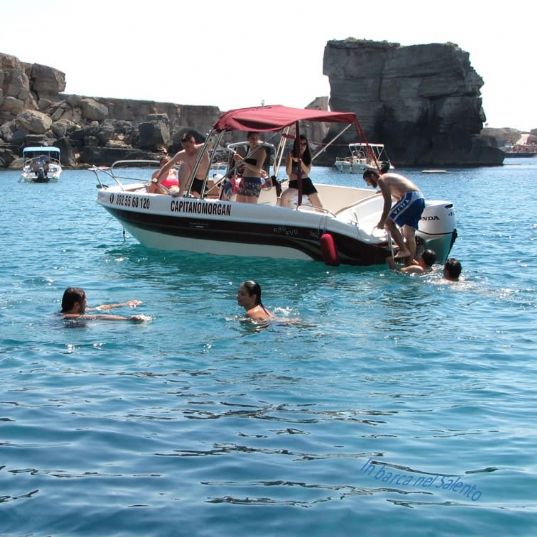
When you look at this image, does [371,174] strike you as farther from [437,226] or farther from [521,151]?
[521,151]

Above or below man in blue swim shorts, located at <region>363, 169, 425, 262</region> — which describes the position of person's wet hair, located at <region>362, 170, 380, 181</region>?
above

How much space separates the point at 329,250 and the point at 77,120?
86962 mm

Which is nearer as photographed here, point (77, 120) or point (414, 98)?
point (414, 98)

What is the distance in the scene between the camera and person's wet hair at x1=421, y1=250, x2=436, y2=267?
558 inches

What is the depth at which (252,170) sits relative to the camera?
1569cm

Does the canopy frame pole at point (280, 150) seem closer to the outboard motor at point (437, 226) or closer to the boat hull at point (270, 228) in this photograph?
the boat hull at point (270, 228)

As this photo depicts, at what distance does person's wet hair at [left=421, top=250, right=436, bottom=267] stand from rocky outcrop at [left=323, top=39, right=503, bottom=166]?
79619mm

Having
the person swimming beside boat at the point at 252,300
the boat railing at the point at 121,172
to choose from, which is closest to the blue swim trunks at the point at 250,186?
the boat railing at the point at 121,172

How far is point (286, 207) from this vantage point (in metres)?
15.4

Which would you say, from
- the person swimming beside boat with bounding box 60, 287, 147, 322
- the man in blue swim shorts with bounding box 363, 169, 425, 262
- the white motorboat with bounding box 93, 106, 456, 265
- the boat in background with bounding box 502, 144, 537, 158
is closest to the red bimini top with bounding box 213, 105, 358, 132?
the white motorboat with bounding box 93, 106, 456, 265

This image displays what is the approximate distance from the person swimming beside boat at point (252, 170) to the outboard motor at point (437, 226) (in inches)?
114

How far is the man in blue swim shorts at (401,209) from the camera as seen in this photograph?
47.3ft

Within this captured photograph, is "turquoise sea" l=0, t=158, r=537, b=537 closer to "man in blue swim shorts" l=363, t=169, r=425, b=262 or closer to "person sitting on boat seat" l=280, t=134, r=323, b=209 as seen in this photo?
"man in blue swim shorts" l=363, t=169, r=425, b=262

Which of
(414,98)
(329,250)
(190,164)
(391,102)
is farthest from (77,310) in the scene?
(391,102)
